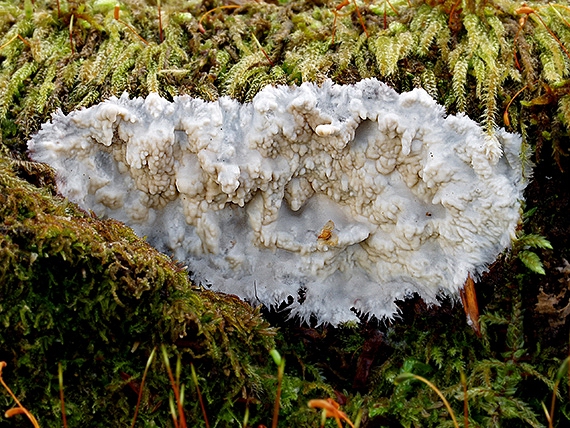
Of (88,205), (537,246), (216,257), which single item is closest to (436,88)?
(537,246)

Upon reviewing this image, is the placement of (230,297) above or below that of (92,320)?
below

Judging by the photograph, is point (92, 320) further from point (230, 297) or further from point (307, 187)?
point (307, 187)

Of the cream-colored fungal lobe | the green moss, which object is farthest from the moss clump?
the cream-colored fungal lobe

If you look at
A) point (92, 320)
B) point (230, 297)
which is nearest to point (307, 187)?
point (230, 297)

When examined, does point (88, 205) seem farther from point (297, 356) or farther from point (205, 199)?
point (297, 356)

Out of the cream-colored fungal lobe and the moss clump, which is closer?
the moss clump

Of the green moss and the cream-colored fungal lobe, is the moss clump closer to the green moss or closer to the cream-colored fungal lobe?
the green moss
